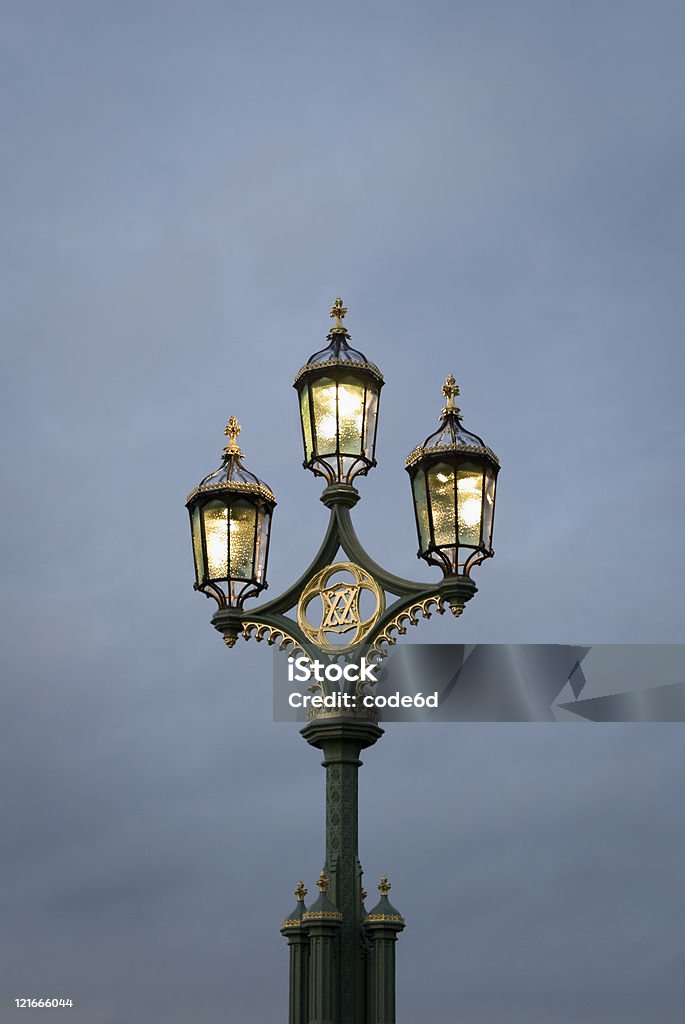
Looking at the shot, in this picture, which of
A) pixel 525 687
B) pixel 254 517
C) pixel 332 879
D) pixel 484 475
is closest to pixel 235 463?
pixel 254 517

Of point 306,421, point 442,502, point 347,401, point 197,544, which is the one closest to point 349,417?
point 347,401

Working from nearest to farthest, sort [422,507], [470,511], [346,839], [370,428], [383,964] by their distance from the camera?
[383,964] < [346,839] < [470,511] < [422,507] < [370,428]

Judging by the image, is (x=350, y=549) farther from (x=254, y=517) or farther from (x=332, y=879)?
(x=332, y=879)

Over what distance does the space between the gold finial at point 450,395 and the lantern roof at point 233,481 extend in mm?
1789

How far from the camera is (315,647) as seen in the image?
1179 cm

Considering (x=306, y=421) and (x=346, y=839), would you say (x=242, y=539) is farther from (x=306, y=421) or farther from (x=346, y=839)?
(x=346, y=839)

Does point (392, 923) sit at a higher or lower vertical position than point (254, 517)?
lower

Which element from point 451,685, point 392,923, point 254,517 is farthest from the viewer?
point 451,685

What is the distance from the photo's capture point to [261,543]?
12.7 m

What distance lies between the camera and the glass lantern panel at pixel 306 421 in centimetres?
1259

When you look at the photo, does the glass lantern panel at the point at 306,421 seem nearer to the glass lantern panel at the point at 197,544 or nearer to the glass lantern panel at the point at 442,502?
the glass lantern panel at the point at 197,544

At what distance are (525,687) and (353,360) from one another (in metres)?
5.28

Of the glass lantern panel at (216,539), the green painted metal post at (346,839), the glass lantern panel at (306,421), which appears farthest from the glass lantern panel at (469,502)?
the glass lantern panel at (216,539)

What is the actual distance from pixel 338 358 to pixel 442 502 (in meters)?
1.78
